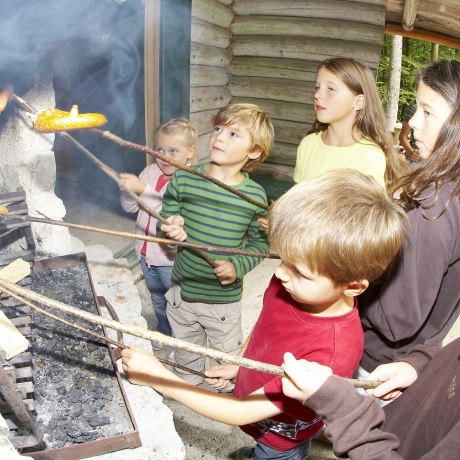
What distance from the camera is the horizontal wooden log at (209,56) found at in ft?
16.2

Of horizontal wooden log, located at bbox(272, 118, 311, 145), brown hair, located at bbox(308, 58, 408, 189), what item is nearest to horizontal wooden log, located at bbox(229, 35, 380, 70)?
horizontal wooden log, located at bbox(272, 118, 311, 145)

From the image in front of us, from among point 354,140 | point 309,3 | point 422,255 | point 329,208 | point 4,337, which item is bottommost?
point 4,337

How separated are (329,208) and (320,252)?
14 centimetres

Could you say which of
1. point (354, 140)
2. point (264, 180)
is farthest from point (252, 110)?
point (264, 180)

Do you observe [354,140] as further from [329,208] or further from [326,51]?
[326,51]

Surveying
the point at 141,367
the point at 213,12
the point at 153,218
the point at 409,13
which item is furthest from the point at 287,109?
the point at 141,367

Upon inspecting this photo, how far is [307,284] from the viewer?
4.63ft

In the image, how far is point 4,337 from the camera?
5.97 ft

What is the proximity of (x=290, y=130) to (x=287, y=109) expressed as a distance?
29 centimetres

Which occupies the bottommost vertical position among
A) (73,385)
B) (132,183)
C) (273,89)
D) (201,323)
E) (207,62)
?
(201,323)

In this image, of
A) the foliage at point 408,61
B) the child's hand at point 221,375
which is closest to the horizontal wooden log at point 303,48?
the child's hand at point 221,375

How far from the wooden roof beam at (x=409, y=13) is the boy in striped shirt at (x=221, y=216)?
11.0ft

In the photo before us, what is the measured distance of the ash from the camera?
1.79 meters

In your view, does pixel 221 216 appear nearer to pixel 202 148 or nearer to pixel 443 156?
pixel 443 156
